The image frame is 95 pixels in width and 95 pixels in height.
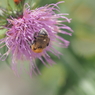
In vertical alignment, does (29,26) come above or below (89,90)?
above

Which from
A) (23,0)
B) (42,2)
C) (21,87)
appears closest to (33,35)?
(23,0)

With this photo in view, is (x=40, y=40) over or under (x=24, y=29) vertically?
under

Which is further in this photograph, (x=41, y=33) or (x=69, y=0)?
(x=69, y=0)

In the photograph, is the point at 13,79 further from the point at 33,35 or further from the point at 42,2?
the point at 33,35

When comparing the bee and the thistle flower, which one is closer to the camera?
the bee

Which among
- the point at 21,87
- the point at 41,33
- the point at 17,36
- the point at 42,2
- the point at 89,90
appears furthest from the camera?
the point at 21,87

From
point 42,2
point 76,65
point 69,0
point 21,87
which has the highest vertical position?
point 42,2

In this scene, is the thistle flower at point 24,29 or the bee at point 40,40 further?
the thistle flower at point 24,29

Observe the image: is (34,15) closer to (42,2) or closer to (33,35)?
(33,35)

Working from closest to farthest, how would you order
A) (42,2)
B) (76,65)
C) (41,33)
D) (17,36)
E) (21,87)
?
(41,33) → (17,36) → (42,2) → (76,65) → (21,87)

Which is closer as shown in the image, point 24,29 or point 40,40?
point 40,40
